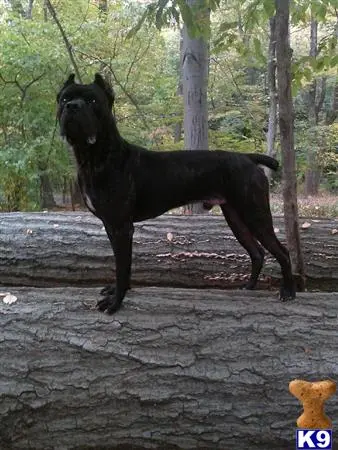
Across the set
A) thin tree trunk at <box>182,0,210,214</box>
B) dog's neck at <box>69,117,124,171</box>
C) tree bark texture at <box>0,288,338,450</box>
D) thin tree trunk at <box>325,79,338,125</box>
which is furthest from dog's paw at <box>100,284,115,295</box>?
thin tree trunk at <box>325,79,338,125</box>

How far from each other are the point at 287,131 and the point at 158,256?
1.71m

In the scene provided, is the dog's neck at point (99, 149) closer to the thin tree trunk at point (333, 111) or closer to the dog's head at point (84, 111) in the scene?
the dog's head at point (84, 111)

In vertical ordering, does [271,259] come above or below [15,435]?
above

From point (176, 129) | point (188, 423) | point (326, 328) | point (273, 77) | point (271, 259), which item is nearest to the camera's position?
point (188, 423)

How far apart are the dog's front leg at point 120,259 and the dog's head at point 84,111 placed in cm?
56

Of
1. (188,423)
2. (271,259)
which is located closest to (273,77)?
(271,259)

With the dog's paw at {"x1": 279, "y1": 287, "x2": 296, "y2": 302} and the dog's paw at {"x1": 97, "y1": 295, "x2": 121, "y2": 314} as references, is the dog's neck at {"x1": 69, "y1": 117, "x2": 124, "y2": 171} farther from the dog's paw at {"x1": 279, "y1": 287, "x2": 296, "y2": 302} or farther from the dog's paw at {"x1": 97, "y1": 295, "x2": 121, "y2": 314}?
the dog's paw at {"x1": 279, "y1": 287, "x2": 296, "y2": 302}

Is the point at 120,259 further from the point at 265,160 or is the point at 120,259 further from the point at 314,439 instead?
the point at 314,439

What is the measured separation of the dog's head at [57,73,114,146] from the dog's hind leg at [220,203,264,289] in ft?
3.50

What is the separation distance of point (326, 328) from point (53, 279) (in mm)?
2778

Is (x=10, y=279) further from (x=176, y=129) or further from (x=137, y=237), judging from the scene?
(x=176, y=129)

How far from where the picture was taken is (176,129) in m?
12.3

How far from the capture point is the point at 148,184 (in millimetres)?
2918

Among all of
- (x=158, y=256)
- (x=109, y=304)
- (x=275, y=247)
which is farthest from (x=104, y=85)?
(x=158, y=256)
